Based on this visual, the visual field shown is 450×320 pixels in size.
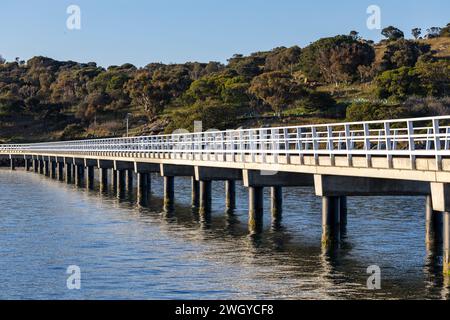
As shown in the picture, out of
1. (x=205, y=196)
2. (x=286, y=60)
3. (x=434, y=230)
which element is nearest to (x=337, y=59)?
(x=286, y=60)

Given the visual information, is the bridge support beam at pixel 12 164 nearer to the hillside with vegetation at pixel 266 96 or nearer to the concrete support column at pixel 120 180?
the hillside with vegetation at pixel 266 96

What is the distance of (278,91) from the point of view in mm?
124375

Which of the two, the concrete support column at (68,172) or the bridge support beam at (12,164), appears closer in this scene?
the concrete support column at (68,172)

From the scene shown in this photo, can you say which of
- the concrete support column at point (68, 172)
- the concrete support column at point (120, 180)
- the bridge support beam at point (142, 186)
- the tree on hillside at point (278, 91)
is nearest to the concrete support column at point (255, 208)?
the bridge support beam at point (142, 186)

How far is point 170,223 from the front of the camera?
142ft

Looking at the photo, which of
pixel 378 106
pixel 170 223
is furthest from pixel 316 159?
pixel 378 106

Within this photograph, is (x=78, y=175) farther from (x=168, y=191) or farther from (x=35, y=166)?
(x=168, y=191)

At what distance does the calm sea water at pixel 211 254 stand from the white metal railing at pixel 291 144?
10.9 feet

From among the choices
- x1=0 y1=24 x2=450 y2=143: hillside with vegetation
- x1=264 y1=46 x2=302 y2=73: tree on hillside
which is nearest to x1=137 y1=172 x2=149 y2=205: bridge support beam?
x1=0 y1=24 x2=450 y2=143: hillside with vegetation

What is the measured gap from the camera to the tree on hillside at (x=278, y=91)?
123062 millimetres

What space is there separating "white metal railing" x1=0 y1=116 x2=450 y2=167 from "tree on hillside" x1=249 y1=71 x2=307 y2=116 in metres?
31.0
